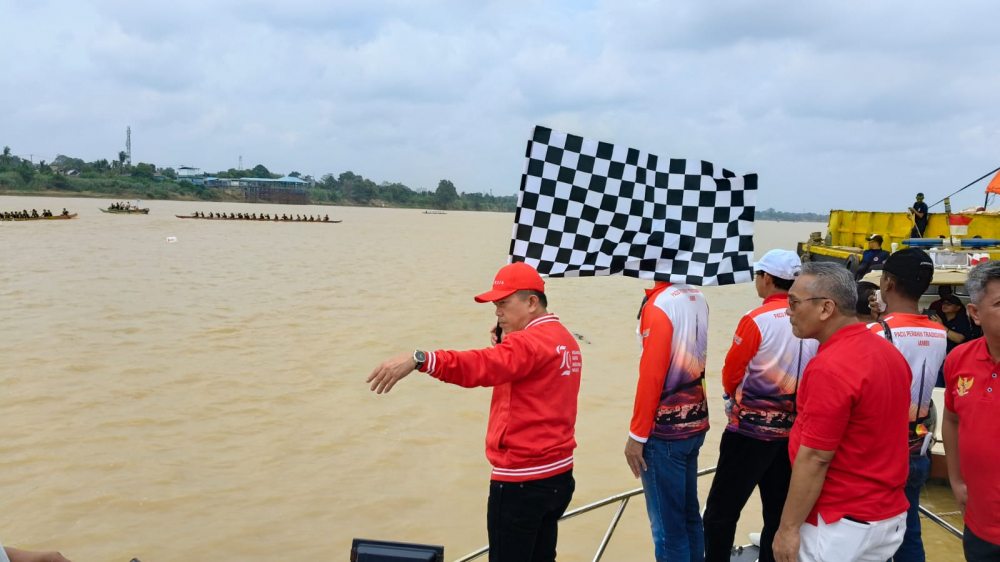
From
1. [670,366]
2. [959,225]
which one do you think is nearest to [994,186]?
[959,225]

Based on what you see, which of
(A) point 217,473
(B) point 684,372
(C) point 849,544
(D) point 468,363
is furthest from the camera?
(A) point 217,473

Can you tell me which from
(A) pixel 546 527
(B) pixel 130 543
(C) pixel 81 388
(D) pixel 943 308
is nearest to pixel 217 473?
(B) pixel 130 543

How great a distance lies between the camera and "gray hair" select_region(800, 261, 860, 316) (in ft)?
8.29

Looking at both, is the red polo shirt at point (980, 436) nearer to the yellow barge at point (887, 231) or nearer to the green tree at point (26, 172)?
the yellow barge at point (887, 231)

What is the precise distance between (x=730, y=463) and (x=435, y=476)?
3857 millimetres

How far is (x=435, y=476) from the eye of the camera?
6832 millimetres

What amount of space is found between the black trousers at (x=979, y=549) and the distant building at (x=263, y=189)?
5087 inches

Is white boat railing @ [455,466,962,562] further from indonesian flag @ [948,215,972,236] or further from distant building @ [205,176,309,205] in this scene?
distant building @ [205,176,309,205]

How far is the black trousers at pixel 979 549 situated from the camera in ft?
8.45

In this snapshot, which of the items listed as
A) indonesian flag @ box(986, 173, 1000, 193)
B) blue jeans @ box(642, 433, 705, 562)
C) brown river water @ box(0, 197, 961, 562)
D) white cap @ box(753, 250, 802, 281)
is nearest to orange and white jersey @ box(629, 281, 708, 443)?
blue jeans @ box(642, 433, 705, 562)

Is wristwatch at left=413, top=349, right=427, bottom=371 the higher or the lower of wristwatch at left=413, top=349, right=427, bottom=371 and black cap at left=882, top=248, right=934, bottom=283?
the lower

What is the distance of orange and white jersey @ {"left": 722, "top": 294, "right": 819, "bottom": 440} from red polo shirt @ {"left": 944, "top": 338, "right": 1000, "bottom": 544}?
0.79 metres

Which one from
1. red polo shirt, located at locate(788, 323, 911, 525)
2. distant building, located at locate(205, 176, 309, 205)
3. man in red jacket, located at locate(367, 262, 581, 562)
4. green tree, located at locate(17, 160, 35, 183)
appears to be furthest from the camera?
distant building, located at locate(205, 176, 309, 205)

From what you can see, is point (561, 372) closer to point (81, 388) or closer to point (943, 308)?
point (943, 308)
